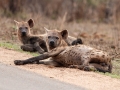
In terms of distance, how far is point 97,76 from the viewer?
26.1ft

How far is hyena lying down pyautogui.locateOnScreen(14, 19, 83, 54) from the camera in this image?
35.3ft

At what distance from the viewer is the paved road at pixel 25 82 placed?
663cm

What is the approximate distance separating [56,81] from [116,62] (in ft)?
11.8

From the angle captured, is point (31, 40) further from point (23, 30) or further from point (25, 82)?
point (25, 82)

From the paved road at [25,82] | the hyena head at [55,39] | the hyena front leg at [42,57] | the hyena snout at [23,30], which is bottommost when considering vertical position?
the paved road at [25,82]

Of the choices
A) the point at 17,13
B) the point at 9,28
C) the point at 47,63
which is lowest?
the point at 47,63

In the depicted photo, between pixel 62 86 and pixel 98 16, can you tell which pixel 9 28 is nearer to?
Result: pixel 62 86

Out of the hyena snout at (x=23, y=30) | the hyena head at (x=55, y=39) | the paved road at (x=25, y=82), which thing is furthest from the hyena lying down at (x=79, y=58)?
the hyena snout at (x=23, y=30)

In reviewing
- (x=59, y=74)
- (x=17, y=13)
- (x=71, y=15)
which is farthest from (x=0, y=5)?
(x=59, y=74)

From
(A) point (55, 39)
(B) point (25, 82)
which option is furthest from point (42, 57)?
(B) point (25, 82)

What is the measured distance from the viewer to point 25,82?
6.93 m

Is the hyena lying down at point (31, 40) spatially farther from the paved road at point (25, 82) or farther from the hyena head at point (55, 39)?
the paved road at point (25, 82)

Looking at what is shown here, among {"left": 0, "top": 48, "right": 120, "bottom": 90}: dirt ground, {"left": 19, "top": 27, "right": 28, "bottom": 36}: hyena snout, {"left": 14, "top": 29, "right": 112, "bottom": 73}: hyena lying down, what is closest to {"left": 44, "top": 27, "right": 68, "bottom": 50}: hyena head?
{"left": 14, "top": 29, "right": 112, "bottom": 73}: hyena lying down

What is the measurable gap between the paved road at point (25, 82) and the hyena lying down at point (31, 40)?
2979 mm
